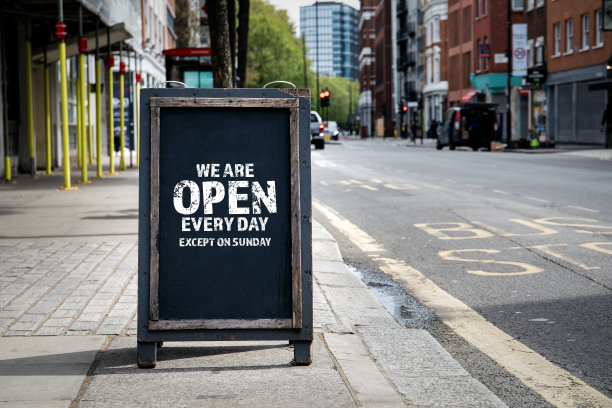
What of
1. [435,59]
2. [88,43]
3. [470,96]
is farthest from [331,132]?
[88,43]

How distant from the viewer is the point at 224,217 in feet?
15.8

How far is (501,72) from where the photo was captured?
63375 mm

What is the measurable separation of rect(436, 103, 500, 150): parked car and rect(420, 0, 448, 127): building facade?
3226cm

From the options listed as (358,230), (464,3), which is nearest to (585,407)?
(358,230)

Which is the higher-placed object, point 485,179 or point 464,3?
point 464,3

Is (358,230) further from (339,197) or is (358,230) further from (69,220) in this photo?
(339,197)

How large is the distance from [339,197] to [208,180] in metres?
12.1

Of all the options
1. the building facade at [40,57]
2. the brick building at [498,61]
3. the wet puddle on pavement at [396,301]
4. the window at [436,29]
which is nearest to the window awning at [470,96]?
the brick building at [498,61]

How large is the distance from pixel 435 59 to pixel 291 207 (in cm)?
8141

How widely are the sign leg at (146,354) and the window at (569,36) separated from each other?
1852 inches

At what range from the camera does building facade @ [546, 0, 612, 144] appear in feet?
149

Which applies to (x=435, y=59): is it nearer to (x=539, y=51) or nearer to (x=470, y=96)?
(x=470, y=96)

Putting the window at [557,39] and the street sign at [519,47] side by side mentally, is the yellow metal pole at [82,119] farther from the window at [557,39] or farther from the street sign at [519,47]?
the window at [557,39]

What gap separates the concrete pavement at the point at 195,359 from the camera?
13.9ft
